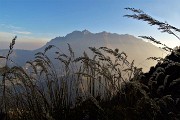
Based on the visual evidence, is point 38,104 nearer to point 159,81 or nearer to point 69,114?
point 69,114

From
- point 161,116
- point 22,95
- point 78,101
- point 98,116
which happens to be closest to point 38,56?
point 22,95

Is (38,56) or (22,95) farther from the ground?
(38,56)

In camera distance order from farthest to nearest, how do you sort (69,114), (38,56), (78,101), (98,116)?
1. (78,101)
2. (38,56)
3. (69,114)
4. (98,116)

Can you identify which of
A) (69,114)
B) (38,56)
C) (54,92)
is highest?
(38,56)

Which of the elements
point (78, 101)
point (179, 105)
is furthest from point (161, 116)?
point (78, 101)

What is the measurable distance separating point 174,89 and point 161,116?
4.72 feet

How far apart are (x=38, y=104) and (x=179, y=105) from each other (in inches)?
81.5

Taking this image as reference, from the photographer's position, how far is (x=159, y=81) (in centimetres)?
654

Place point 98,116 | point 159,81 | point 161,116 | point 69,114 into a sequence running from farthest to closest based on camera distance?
point 159,81, point 69,114, point 98,116, point 161,116

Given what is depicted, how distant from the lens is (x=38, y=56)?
5.26 meters

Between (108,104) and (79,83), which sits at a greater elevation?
(79,83)

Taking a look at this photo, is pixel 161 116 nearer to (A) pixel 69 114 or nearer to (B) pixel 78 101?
(A) pixel 69 114

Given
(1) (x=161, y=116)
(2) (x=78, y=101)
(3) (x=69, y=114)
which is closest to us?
(1) (x=161, y=116)

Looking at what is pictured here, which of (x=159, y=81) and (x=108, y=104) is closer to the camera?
(x=108, y=104)
